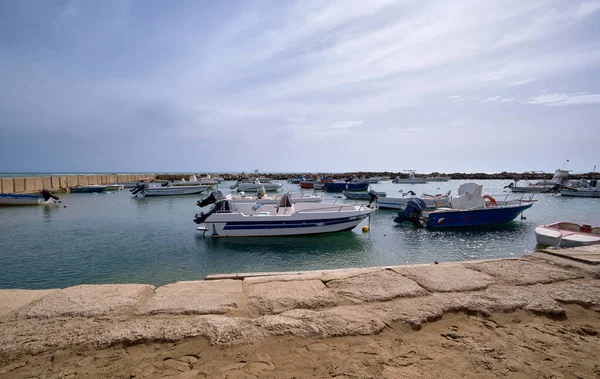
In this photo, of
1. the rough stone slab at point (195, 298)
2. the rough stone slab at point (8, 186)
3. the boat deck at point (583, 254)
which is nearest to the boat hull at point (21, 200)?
the rough stone slab at point (8, 186)

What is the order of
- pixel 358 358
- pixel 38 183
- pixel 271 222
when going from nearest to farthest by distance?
1. pixel 358 358
2. pixel 271 222
3. pixel 38 183

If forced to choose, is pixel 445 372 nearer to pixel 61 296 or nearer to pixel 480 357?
pixel 480 357

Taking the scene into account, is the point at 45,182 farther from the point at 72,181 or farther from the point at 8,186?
the point at 8,186

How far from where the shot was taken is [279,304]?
3225 mm

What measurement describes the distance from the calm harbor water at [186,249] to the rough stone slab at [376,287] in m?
6.37

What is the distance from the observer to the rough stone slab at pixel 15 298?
319 cm

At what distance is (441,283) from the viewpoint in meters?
3.77

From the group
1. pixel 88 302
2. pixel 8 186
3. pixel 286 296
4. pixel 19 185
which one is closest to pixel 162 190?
pixel 19 185

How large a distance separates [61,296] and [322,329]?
3.18m

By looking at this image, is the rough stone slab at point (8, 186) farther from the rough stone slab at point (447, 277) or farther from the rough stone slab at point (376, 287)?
the rough stone slab at point (447, 277)

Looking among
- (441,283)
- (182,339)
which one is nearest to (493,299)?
(441,283)

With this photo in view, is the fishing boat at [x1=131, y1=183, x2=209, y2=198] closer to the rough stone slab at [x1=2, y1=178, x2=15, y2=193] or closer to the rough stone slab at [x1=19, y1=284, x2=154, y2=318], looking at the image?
the rough stone slab at [x1=2, y1=178, x2=15, y2=193]

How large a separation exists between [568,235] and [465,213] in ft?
18.6

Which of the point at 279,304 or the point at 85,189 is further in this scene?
the point at 85,189
